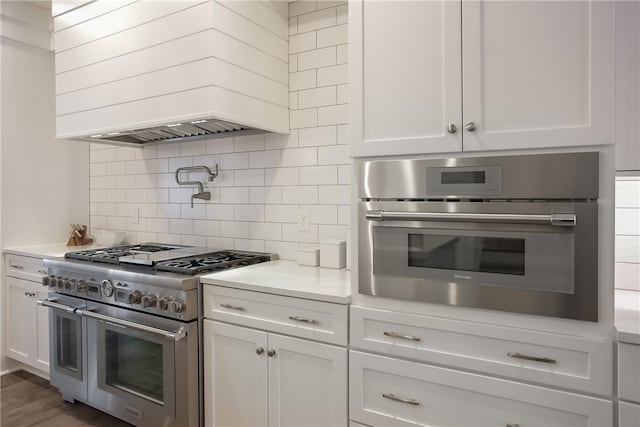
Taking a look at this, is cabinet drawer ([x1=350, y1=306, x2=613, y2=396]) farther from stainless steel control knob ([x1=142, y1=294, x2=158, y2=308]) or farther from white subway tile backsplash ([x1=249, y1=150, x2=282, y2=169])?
white subway tile backsplash ([x1=249, y1=150, x2=282, y2=169])

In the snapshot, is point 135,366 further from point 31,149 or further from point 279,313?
point 31,149

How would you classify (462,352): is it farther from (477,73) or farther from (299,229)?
(299,229)

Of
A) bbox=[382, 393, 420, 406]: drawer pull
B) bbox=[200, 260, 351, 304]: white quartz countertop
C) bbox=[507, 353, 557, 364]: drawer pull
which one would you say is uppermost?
bbox=[200, 260, 351, 304]: white quartz countertop

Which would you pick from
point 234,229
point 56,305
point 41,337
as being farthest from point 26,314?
point 234,229

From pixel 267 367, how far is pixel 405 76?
1374mm

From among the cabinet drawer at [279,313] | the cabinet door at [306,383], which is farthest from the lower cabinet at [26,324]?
the cabinet door at [306,383]

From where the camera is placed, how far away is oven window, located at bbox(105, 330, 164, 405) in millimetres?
2096

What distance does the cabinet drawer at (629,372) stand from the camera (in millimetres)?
1194

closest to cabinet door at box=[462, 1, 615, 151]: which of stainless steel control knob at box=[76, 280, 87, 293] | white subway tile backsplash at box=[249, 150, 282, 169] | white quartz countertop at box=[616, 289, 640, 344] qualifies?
white quartz countertop at box=[616, 289, 640, 344]

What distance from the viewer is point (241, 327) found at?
1.90 m

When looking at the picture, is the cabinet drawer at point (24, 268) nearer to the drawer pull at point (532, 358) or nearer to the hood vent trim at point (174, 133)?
the hood vent trim at point (174, 133)

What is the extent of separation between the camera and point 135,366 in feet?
7.18

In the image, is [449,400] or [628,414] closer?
[628,414]

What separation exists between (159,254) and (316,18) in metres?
1.71
